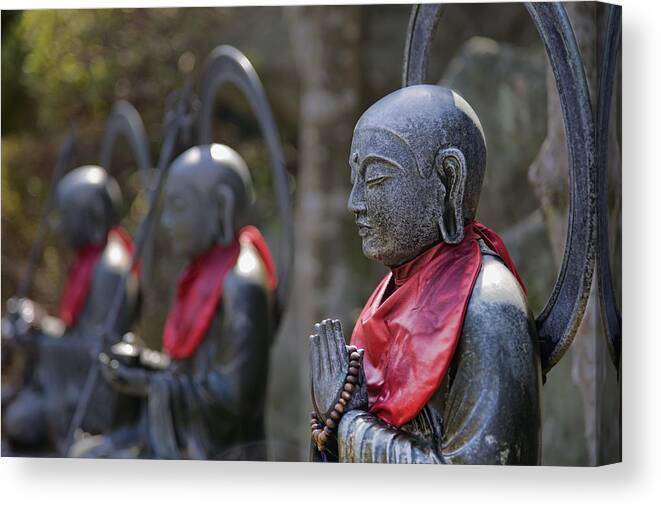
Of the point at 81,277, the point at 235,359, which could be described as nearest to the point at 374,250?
the point at 235,359

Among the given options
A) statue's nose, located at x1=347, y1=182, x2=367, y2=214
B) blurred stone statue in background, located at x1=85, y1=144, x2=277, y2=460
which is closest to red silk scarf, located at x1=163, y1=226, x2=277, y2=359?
blurred stone statue in background, located at x1=85, y1=144, x2=277, y2=460

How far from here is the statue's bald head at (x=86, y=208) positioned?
873 cm

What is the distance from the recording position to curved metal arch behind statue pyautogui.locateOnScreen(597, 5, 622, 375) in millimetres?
4836

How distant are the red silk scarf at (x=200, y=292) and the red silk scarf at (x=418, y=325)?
91.5 inches

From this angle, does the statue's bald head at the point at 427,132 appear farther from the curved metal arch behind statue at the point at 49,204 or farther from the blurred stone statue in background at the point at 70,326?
the curved metal arch behind statue at the point at 49,204

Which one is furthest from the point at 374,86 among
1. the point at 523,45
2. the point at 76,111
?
the point at 76,111

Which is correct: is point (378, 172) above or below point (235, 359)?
above

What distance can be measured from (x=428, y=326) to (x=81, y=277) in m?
4.78

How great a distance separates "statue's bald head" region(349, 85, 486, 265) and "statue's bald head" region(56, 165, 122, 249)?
15.0ft

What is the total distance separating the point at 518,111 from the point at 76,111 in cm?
419

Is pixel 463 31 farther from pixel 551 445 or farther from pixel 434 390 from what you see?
pixel 434 390

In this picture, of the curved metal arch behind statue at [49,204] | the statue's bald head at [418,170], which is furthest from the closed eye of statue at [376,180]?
the curved metal arch behind statue at [49,204]

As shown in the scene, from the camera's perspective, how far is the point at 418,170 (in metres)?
4.34

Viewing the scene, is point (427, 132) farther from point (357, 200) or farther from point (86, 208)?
point (86, 208)
